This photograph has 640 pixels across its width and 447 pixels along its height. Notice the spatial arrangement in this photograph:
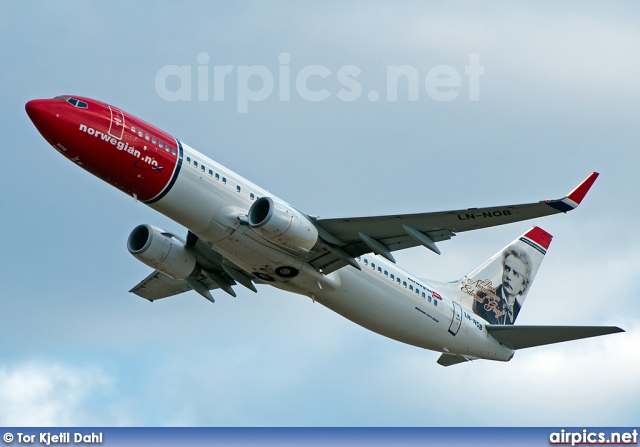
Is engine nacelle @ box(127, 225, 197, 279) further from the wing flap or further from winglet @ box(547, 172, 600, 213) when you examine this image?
winglet @ box(547, 172, 600, 213)

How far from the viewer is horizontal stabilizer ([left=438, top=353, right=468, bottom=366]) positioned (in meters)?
51.8

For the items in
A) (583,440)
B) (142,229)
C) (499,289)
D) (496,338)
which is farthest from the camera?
(499,289)

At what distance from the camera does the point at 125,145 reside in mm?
40938

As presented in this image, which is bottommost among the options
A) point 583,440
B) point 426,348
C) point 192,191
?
point 583,440

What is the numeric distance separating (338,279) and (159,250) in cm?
769

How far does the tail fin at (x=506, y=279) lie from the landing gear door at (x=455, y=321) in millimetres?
2380

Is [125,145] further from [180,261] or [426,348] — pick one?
[426,348]

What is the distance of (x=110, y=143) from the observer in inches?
1602

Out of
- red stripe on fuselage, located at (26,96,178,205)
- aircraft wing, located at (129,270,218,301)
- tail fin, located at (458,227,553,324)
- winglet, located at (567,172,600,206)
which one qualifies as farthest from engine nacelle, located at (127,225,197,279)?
winglet, located at (567,172,600,206)

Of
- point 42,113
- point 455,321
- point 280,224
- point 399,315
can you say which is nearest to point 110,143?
point 42,113

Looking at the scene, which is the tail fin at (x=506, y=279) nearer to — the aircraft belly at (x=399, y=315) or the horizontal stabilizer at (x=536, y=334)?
the horizontal stabilizer at (x=536, y=334)

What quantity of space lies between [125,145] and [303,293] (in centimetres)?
1013

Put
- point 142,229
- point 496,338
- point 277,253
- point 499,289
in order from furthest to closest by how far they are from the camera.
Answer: point 499,289 < point 496,338 < point 142,229 < point 277,253

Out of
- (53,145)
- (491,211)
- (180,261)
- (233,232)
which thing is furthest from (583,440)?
(53,145)
